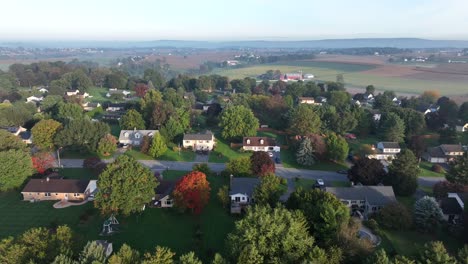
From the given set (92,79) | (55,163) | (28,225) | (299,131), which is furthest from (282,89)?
(28,225)

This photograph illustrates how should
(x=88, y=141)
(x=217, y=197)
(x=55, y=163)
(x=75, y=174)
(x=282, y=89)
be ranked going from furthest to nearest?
(x=282, y=89), (x=88, y=141), (x=55, y=163), (x=75, y=174), (x=217, y=197)

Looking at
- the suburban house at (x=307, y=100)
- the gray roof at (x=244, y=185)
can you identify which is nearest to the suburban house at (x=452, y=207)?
the gray roof at (x=244, y=185)

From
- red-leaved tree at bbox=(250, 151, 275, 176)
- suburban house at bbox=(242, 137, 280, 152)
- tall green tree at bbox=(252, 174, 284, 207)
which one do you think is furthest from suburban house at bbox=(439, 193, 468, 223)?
suburban house at bbox=(242, 137, 280, 152)

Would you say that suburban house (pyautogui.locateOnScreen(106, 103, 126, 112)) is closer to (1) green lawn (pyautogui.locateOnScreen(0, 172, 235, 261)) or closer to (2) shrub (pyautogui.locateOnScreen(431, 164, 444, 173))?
(1) green lawn (pyautogui.locateOnScreen(0, 172, 235, 261))

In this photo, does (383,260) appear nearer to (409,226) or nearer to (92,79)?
(409,226)

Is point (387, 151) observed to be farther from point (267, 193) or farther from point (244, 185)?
point (267, 193)

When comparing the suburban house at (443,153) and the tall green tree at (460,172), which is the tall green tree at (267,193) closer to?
the tall green tree at (460,172)
